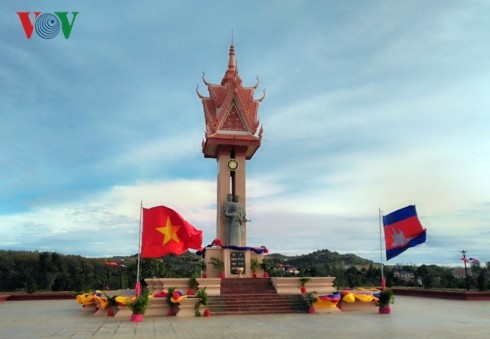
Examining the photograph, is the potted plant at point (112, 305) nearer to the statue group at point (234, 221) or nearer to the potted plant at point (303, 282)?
the potted plant at point (303, 282)

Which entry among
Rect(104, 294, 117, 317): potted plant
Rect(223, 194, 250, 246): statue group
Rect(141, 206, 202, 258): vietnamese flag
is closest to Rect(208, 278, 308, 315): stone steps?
Rect(141, 206, 202, 258): vietnamese flag

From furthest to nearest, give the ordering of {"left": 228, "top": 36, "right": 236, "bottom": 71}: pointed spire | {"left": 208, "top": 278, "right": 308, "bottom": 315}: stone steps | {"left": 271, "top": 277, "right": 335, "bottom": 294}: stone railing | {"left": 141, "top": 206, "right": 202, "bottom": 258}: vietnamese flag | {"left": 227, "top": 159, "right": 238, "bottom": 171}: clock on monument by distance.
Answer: {"left": 228, "top": 36, "right": 236, "bottom": 71}: pointed spire < {"left": 227, "top": 159, "right": 238, "bottom": 171}: clock on monument < {"left": 271, "top": 277, "right": 335, "bottom": 294}: stone railing < {"left": 208, "top": 278, "right": 308, "bottom": 315}: stone steps < {"left": 141, "top": 206, "right": 202, "bottom": 258}: vietnamese flag

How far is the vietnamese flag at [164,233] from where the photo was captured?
1357 cm

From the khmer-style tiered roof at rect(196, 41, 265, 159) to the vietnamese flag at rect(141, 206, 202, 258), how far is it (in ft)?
31.4

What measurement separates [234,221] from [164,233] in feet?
28.1

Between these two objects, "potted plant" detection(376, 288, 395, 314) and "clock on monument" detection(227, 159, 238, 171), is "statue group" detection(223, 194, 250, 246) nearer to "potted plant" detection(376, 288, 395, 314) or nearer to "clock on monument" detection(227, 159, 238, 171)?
"clock on monument" detection(227, 159, 238, 171)

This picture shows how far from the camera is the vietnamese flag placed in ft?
44.5

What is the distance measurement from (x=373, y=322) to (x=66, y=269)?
36.4m

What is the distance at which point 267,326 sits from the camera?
11.2 meters

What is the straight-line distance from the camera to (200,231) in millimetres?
14461

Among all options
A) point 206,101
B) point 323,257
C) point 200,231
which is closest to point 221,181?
point 206,101

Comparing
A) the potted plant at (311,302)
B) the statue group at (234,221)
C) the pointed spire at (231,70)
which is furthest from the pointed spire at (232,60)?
the potted plant at (311,302)

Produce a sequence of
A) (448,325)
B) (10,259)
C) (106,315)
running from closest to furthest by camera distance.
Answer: (448,325), (106,315), (10,259)

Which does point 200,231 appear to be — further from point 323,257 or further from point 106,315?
point 323,257
